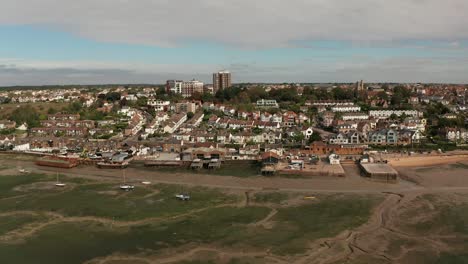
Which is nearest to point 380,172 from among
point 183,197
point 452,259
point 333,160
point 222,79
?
point 333,160

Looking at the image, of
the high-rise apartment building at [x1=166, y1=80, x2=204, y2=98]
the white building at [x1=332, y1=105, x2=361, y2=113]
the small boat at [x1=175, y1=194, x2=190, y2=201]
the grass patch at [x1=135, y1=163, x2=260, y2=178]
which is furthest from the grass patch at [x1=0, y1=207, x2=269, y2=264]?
the high-rise apartment building at [x1=166, y1=80, x2=204, y2=98]

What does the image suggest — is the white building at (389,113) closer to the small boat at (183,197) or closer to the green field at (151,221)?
the green field at (151,221)

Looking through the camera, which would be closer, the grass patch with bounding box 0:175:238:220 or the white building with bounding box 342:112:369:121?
the grass patch with bounding box 0:175:238:220

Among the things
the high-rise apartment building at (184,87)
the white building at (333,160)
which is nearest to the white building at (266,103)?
the high-rise apartment building at (184,87)

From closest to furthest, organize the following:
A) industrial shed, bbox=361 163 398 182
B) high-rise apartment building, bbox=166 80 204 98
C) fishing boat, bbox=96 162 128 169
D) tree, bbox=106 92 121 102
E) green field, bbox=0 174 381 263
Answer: green field, bbox=0 174 381 263
industrial shed, bbox=361 163 398 182
fishing boat, bbox=96 162 128 169
tree, bbox=106 92 121 102
high-rise apartment building, bbox=166 80 204 98

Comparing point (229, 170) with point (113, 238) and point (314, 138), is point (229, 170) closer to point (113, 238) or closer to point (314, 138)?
point (314, 138)

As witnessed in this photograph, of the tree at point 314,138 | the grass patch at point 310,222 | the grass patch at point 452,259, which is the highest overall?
the tree at point 314,138

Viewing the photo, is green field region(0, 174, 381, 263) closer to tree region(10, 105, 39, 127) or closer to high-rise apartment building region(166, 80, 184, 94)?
tree region(10, 105, 39, 127)
